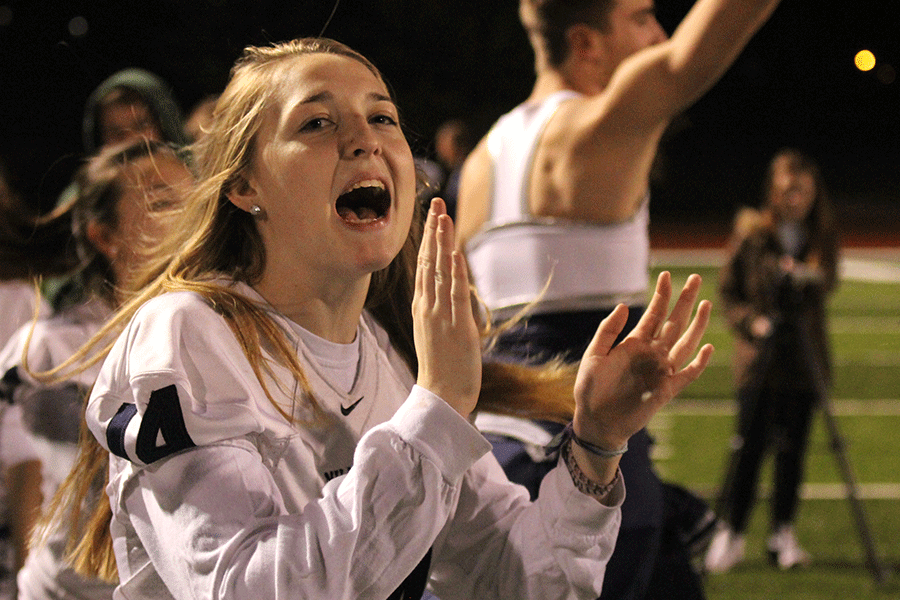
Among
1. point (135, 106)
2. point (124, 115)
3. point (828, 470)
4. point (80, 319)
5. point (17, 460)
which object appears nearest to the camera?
point (80, 319)

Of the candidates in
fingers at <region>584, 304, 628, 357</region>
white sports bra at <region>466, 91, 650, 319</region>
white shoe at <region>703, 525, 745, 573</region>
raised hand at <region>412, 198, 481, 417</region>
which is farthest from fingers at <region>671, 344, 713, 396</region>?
white shoe at <region>703, 525, 745, 573</region>

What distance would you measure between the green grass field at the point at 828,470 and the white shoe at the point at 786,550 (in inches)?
2.1

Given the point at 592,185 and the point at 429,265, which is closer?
the point at 429,265

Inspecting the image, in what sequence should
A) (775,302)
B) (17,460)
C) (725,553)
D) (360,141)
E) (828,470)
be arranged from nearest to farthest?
(360,141)
(17,460)
(725,553)
(775,302)
(828,470)

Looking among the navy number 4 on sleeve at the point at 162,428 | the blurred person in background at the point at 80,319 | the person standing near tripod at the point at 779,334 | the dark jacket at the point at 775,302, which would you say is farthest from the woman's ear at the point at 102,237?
the dark jacket at the point at 775,302

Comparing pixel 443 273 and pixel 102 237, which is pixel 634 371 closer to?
pixel 443 273

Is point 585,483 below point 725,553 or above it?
above

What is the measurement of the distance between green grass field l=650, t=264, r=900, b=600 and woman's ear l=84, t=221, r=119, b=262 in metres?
3.23

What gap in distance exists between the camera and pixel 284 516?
126 centimetres

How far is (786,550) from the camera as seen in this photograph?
5.15 meters

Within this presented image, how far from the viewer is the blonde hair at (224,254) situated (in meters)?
1.45

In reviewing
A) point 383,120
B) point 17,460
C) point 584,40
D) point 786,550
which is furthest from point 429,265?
point 786,550

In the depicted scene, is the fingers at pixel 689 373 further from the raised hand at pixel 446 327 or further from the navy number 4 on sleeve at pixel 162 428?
the navy number 4 on sleeve at pixel 162 428

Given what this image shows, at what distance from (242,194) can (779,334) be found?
4.44 m
